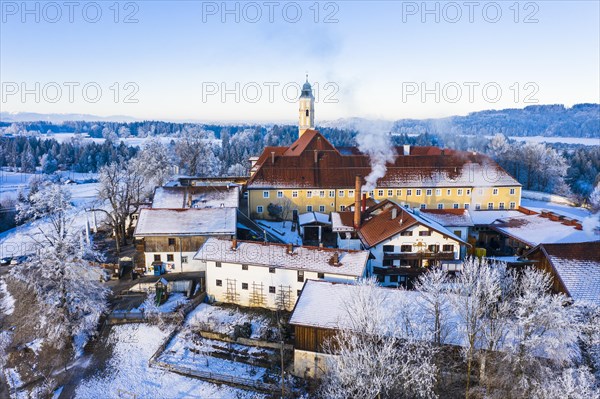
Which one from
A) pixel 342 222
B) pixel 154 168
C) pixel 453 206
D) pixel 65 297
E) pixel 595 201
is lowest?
pixel 65 297

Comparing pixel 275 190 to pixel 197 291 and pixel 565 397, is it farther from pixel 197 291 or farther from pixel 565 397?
pixel 565 397

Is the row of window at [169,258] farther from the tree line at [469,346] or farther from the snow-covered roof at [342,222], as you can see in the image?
the tree line at [469,346]

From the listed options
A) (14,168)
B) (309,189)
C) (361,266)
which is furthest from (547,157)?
(14,168)

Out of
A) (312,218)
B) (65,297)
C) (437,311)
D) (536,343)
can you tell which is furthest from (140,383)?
(312,218)

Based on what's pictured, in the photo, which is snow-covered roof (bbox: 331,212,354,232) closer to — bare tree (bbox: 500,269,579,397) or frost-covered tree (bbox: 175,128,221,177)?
bare tree (bbox: 500,269,579,397)

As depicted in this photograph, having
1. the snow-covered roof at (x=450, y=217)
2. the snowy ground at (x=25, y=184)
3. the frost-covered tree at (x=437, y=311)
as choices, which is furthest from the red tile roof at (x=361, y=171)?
the snowy ground at (x=25, y=184)

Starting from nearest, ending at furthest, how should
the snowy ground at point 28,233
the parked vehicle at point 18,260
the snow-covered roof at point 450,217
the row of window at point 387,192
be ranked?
the snow-covered roof at point 450,217 → the parked vehicle at point 18,260 → the snowy ground at point 28,233 → the row of window at point 387,192

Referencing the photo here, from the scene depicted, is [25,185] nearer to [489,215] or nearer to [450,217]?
[450,217]
